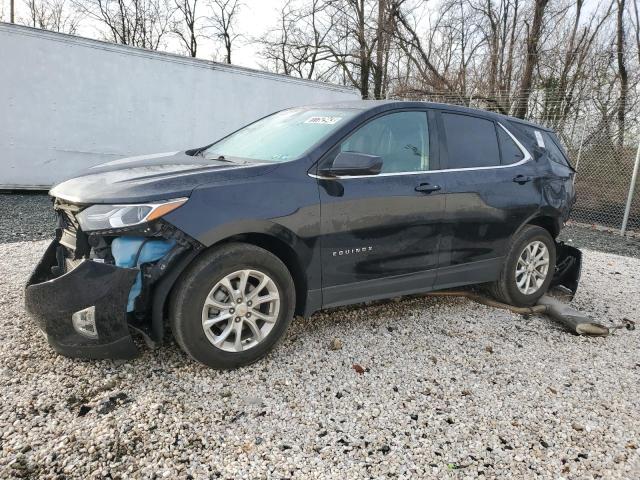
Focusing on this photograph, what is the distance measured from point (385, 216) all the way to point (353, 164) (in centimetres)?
50

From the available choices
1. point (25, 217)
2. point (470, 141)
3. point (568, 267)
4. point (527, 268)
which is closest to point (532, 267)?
point (527, 268)

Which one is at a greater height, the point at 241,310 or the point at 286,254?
the point at 286,254

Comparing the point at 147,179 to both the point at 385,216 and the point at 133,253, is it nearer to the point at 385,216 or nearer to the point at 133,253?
the point at 133,253

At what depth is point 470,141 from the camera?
3.94 metres

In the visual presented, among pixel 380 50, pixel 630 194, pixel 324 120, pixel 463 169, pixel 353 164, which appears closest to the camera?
pixel 353 164

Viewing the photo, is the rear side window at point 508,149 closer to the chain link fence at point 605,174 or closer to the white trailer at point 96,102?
the chain link fence at point 605,174

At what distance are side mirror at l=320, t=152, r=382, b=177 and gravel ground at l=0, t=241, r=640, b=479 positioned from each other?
124 cm

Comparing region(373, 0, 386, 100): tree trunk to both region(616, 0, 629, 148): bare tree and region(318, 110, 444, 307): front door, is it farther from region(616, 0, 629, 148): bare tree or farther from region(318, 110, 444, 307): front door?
region(318, 110, 444, 307): front door

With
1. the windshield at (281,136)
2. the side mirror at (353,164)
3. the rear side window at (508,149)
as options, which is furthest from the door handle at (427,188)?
the rear side window at (508,149)

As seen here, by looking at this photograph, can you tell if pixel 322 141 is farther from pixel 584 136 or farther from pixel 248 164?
pixel 584 136

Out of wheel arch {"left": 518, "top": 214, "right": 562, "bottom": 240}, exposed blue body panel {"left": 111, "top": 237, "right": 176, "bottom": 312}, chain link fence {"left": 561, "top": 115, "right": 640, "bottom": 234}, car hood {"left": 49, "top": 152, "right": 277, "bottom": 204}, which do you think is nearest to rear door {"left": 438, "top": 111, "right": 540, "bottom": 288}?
wheel arch {"left": 518, "top": 214, "right": 562, "bottom": 240}

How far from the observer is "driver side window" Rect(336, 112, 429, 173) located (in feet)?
11.0

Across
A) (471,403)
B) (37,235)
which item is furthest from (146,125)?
(471,403)

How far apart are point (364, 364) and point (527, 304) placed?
2.03 m
